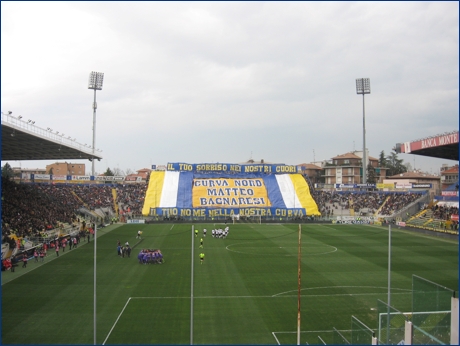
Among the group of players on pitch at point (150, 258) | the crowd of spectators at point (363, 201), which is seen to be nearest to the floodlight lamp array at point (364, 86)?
the crowd of spectators at point (363, 201)

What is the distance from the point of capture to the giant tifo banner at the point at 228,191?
165ft

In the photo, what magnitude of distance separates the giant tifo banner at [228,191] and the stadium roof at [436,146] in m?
26.4

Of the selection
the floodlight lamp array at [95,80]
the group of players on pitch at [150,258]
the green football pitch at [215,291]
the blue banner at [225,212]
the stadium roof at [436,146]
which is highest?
Result: the floodlight lamp array at [95,80]

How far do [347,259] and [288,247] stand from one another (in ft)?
18.8

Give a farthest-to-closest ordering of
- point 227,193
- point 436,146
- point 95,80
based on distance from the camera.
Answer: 1. point 95,80
2. point 227,193
3. point 436,146

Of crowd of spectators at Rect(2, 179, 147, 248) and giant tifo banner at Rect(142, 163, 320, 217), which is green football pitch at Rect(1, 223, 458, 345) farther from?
giant tifo banner at Rect(142, 163, 320, 217)

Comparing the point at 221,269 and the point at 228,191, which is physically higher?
the point at 228,191

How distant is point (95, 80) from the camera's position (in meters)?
60.4

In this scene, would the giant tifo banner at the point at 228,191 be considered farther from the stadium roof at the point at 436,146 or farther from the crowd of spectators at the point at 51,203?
the stadium roof at the point at 436,146

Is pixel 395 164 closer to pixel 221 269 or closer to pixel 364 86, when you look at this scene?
pixel 364 86

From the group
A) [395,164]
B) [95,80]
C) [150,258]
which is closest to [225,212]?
[150,258]

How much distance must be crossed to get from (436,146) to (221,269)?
43.0 ft

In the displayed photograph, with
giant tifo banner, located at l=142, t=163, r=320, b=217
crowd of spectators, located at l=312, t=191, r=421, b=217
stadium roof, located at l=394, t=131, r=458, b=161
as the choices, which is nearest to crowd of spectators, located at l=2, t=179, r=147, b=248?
giant tifo banner, located at l=142, t=163, r=320, b=217

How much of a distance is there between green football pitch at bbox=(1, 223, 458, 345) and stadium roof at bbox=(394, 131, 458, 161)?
6.67 meters
